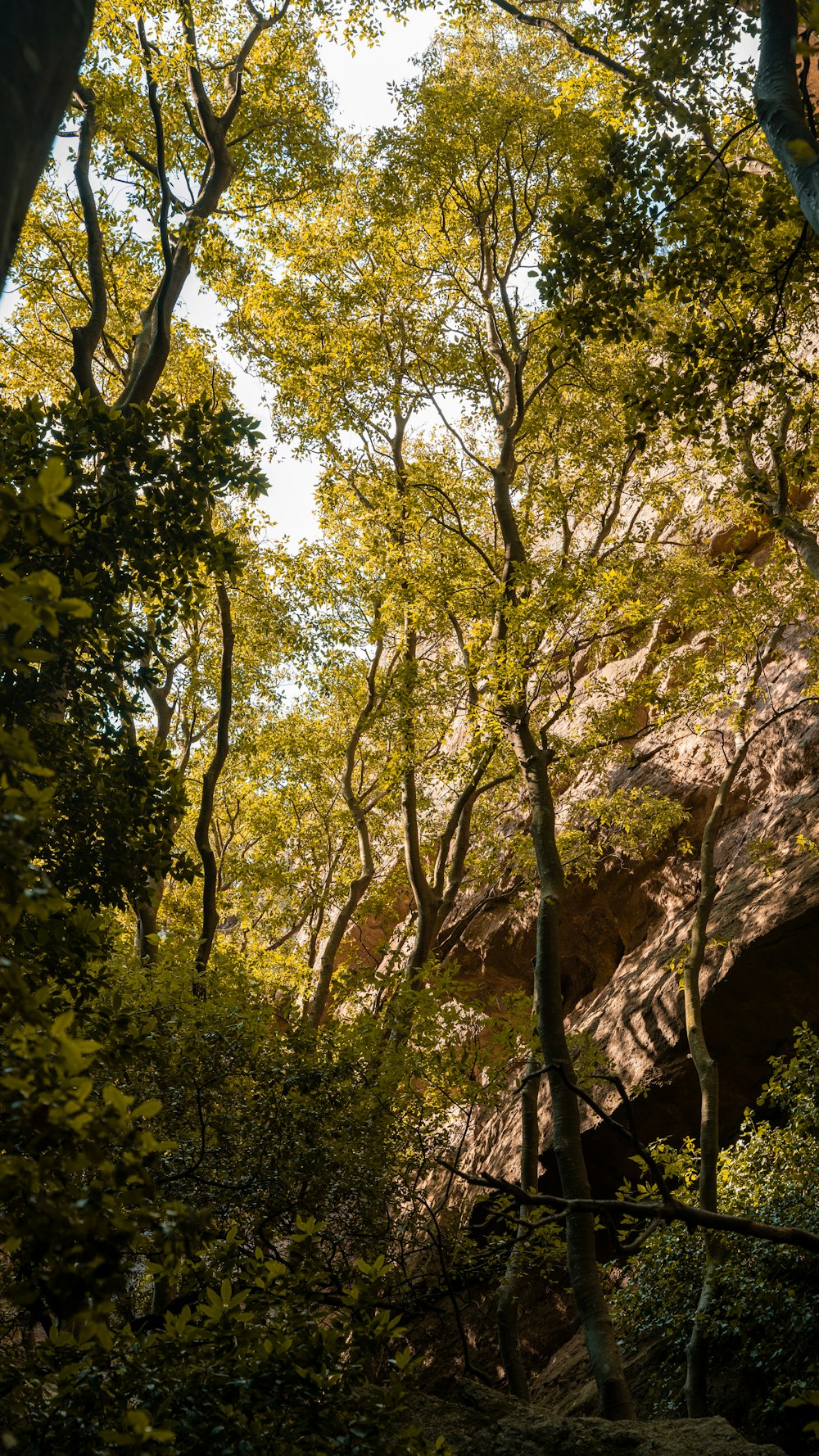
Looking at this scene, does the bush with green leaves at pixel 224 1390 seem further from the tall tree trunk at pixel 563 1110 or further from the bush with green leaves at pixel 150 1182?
the tall tree trunk at pixel 563 1110

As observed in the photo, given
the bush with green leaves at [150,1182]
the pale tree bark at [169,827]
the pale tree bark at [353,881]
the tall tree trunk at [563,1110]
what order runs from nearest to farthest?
1. the bush with green leaves at [150,1182]
2. the pale tree bark at [169,827]
3. the tall tree trunk at [563,1110]
4. the pale tree bark at [353,881]

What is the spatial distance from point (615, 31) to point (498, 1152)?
43.0 feet

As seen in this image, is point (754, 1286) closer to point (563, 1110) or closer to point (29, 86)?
point (563, 1110)

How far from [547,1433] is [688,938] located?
363 inches

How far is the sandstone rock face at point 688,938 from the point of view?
38.1 ft

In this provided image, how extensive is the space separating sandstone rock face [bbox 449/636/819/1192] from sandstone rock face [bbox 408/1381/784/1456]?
653 cm

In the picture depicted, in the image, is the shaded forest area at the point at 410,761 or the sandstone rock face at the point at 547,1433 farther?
the sandstone rock face at the point at 547,1433

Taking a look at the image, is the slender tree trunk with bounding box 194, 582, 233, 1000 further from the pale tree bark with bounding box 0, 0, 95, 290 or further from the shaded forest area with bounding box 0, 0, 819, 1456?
the pale tree bark with bounding box 0, 0, 95, 290

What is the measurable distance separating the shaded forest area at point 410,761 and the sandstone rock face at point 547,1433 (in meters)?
0.09

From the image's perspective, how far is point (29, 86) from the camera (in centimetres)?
224

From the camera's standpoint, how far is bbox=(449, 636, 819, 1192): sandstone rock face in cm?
1160

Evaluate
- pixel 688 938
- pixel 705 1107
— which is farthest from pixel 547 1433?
pixel 688 938

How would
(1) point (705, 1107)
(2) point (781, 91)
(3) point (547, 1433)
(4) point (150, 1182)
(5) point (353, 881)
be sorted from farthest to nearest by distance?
(5) point (353, 881)
(1) point (705, 1107)
(3) point (547, 1433)
(2) point (781, 91)
(4) point (150, 1182)

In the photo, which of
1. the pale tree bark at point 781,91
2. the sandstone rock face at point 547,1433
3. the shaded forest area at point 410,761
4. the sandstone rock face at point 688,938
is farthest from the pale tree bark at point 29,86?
the sandstone rock face at point 688,938
